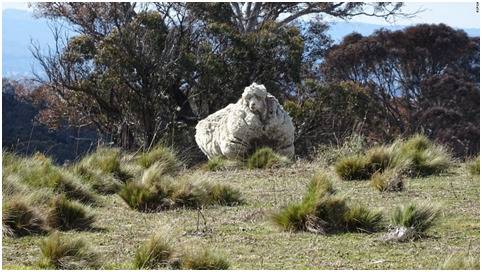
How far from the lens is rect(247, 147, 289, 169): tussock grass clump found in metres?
11.5

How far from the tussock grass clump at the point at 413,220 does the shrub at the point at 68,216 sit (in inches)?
99.0

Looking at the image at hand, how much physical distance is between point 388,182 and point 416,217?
2030 mm

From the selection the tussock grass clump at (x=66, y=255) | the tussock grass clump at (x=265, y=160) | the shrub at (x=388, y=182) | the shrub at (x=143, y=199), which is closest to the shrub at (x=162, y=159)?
the tussock grass clump at (x=265, y=160)

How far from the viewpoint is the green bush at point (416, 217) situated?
670 centimetres

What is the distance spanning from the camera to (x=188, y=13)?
25688 mm

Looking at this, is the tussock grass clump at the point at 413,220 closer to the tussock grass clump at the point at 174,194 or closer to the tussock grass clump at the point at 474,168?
the tussock grass clump at the point at 174,194

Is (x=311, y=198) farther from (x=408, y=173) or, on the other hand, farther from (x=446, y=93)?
(x=446, y=93)

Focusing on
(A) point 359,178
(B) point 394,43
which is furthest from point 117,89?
(A) point 359,178

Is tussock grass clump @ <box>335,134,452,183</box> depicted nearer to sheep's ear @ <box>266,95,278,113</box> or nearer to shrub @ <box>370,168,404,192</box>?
shrub @ <box>370,168,404,192</box>

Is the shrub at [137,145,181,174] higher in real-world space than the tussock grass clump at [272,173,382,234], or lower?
lower

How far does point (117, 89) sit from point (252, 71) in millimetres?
3843

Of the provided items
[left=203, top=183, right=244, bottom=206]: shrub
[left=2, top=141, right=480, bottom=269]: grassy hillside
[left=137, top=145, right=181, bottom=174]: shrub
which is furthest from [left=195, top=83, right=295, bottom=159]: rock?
[left=203, top=183, right=244, bottom=206]: shrub

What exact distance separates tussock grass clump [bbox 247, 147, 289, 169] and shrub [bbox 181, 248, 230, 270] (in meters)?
5.72

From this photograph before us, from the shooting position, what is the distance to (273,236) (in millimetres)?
6785
